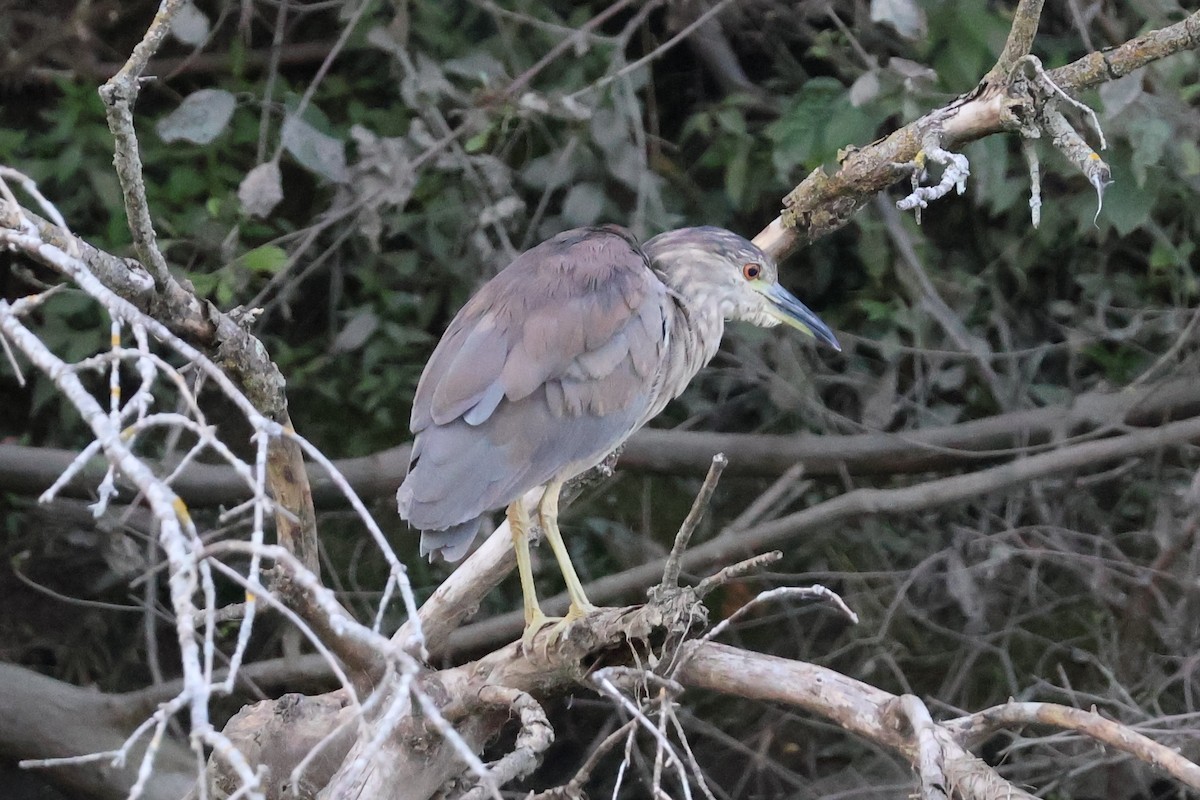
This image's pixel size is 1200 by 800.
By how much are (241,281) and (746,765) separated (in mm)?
1852

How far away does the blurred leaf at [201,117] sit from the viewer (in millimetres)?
2658

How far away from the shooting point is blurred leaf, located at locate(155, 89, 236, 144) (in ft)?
8.72

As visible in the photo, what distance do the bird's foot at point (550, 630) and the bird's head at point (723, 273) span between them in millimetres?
646

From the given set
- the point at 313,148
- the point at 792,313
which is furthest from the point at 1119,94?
the point at 313,148

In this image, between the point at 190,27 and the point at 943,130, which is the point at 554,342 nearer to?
the point at 943,130

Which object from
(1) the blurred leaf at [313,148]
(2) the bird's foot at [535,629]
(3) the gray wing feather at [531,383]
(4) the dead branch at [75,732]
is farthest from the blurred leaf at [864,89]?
(4) the dead branch at [75,732]

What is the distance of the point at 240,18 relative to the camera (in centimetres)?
335

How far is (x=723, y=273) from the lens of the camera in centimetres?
242

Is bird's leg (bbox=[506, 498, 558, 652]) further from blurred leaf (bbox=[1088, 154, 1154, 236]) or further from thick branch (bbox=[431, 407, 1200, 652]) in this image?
blurred leaf (bbox=[1088, 154, 1154, 236])

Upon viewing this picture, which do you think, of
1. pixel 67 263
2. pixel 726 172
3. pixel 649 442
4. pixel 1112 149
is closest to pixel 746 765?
pixel 649 442

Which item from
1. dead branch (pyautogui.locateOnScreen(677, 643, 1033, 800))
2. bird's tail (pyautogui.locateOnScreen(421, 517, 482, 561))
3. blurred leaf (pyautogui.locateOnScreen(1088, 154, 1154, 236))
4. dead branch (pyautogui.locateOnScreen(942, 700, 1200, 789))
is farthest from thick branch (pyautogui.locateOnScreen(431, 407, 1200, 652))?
dead branch (pyautogui.locateOnScreen(942, 700, 1200, 789))

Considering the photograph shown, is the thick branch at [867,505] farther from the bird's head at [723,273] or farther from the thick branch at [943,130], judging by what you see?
the thick branch at [943,130]

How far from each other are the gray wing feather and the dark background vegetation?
814 mm

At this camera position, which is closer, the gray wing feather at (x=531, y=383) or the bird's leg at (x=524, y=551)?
the gray wing feather at (x=531, y=383)
